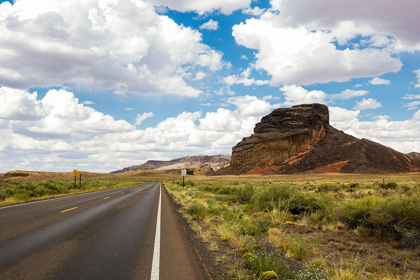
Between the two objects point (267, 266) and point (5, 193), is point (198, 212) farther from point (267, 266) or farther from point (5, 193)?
point (5, 193)

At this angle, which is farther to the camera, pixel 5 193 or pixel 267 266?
pixel 5 193

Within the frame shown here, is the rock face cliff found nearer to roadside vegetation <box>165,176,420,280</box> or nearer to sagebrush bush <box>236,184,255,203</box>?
sagebrush bush <box>236,184,255,203</box>

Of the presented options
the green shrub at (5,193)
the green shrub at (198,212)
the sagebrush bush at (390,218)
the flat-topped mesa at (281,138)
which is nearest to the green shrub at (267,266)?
the sagebrush bush at (390,218)

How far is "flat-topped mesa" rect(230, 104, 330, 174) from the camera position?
115 m

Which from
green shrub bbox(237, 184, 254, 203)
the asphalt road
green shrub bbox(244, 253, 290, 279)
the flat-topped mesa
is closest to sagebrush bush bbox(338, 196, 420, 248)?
green shrub bbox(244, 253, 290, 279)

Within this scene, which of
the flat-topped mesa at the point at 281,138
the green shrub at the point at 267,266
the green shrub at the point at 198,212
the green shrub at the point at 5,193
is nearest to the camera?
the green shrub at the point at 267,266

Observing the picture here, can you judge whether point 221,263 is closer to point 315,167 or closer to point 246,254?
point 246,254

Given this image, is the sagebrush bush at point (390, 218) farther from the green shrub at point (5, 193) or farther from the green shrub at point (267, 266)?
the green shrub at point (5, 193)

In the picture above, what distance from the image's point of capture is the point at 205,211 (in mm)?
14617

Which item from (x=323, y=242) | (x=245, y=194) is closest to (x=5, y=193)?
(x=245, y=194)

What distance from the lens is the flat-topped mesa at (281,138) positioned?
115 m

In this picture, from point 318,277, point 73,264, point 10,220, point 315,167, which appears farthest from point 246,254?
point 315,167

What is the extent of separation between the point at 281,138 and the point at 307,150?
11.0m

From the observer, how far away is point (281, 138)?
116 m
